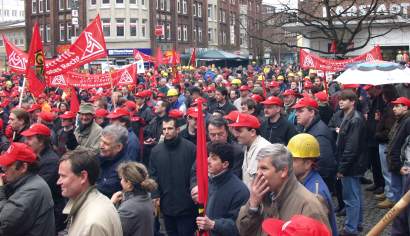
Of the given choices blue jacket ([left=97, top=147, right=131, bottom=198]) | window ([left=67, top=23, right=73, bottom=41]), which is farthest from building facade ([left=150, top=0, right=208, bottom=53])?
blue jacket ([left=97, top=147, right=131, bottom=198])

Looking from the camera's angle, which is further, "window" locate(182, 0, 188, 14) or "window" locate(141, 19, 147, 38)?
"window" locate(182, 0, 188, 14)

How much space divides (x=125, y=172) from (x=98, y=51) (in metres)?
6.64

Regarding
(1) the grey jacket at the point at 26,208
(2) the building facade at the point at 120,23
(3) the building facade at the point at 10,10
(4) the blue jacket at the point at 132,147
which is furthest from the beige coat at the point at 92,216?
(3) the building facade at the point at 10,10

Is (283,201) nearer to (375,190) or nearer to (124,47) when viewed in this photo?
(375,190)

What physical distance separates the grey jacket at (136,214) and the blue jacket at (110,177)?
1.11m

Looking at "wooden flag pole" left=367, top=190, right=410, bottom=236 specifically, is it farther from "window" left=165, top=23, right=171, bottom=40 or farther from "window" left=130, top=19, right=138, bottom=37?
"window" left=165, top=23, right=171, bottom=40

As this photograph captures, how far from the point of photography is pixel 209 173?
204 inches

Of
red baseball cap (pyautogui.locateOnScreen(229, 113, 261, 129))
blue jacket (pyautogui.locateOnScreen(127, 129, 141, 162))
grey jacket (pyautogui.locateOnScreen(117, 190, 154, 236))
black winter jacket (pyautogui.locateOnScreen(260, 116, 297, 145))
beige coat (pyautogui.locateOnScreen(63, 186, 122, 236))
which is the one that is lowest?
grey jacket (pyautogui.locateOnScreen(117, 190, 154, 236))

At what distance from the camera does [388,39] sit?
30688 mm

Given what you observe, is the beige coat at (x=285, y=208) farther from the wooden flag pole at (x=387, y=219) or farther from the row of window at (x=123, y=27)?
the row of window at (x=123, y=27)

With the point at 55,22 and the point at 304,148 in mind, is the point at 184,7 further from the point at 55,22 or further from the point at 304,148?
the point at 304,148

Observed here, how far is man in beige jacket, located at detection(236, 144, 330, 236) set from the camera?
3885 millimetres

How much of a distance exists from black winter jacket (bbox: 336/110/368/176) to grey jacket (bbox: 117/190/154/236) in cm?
351

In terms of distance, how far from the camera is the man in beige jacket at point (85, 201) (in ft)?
12.5
